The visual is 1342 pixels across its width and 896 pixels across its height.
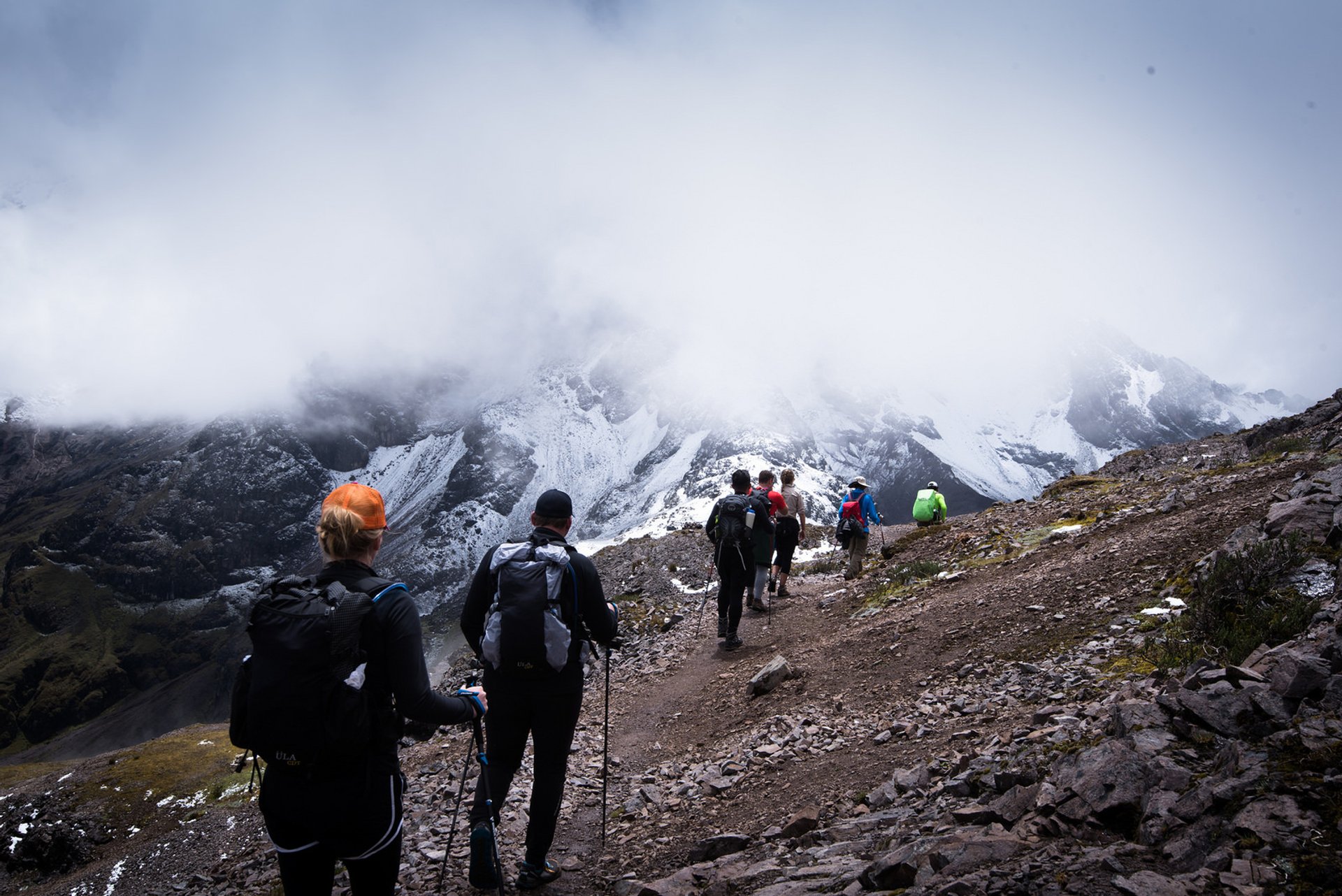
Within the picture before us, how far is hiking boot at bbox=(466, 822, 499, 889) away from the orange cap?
2.94 m

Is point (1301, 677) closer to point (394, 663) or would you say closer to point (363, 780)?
point (394, 663)

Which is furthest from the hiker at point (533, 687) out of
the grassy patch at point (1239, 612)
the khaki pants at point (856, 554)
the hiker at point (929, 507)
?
the hiker at point (929, 507)

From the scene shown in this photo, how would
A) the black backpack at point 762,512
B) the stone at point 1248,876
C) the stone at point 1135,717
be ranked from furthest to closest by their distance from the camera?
the black backpack at point 762,512 < the stone at point 1135,717 < the stone at point 1248,876

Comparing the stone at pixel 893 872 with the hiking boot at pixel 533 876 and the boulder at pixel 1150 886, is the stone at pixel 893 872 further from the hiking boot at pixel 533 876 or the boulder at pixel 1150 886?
the hiking boot at pixel 533 876

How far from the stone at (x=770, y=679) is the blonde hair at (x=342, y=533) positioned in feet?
25.6

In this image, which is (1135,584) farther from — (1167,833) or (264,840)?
(264,840)

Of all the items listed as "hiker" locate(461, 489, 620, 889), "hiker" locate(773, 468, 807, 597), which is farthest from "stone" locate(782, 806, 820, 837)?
"hiker" locate(773, 468, 807, 597)

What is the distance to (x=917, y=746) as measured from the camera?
7281 millimetres

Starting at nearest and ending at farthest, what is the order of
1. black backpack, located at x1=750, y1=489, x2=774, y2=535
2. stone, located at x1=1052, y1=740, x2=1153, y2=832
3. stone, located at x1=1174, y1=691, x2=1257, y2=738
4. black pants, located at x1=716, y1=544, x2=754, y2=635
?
1. stone, located at x1=1052, y1=740, x2=1153, y2=832
2. stone, located at x1=1174, y1=691, x2=1257, y2=738
3. black pants, located at x1=716, y1=544, x2=754, y2=635
4. black backpack, located at x1=750, y1=489, x2=774, y2=535

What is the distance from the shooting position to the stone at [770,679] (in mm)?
10992

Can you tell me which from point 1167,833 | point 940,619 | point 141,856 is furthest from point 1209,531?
point 141,856

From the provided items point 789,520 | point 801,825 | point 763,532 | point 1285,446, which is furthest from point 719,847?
point 1285,446

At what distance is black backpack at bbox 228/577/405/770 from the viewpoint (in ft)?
12.6

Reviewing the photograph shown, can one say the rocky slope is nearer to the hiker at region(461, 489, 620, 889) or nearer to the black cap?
the hiker at region(461, 489, 620, 889)
